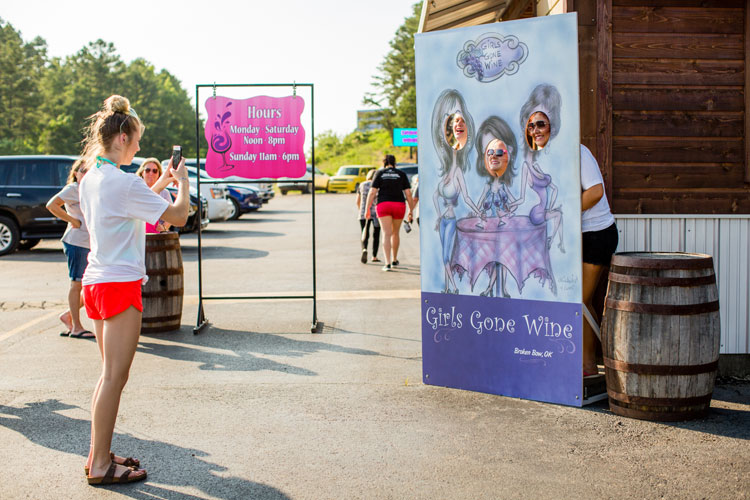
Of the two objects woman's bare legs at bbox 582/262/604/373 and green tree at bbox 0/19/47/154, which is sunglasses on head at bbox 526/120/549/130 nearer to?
woman's bare legs at bbox 582/262/604/373

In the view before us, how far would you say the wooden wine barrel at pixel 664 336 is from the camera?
487 centimetres

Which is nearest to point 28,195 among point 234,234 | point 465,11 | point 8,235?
point 8,235

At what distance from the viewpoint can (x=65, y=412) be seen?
543cm

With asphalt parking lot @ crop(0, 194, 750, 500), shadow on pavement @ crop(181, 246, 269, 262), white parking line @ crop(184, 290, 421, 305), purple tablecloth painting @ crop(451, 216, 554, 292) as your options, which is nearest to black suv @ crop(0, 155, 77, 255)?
shadow on pavement @ crop(181, 246, 269, 262)

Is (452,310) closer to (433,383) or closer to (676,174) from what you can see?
(433,383)

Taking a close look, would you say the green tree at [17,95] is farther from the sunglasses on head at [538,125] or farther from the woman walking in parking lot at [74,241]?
the sunglasses on head at [538,125]

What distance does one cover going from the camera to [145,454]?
Answer: 457 centimetres

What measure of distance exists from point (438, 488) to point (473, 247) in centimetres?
213

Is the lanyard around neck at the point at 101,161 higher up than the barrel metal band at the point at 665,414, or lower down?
higher up

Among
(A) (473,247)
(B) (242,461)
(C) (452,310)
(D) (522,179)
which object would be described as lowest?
(B) (242,461)

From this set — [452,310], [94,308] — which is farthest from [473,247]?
[94,308]

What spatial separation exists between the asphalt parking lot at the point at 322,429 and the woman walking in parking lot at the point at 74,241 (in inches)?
9.3

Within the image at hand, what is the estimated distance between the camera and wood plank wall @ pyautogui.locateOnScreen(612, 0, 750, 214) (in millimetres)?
6199

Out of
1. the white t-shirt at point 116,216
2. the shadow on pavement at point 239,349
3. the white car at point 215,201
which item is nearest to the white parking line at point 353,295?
the shadow on pavement at point 239,349
